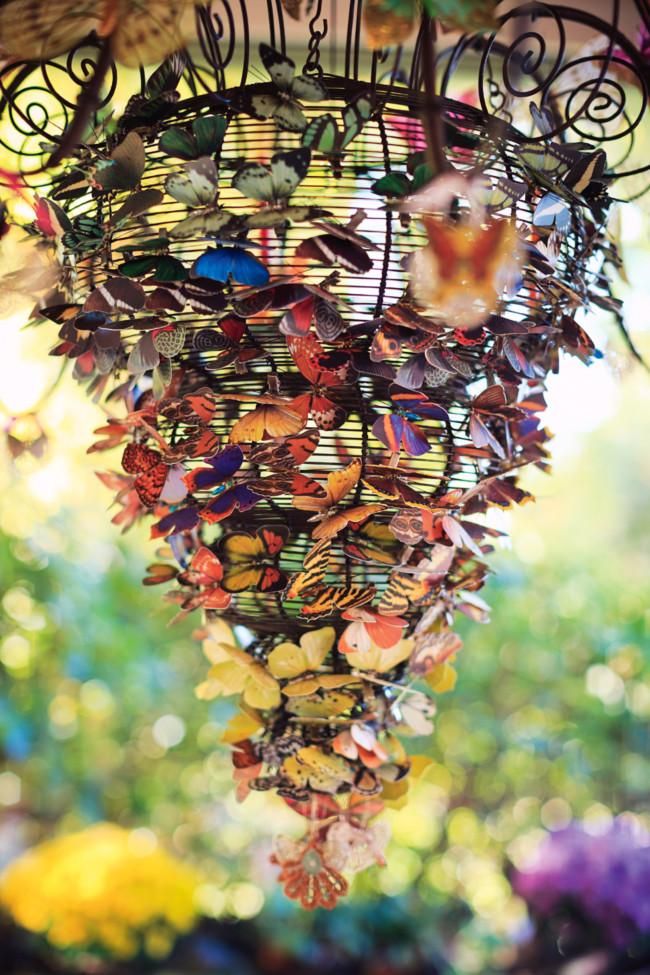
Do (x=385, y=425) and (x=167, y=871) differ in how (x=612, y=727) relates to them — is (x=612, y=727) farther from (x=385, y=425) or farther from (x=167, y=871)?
(x=385, y=425)

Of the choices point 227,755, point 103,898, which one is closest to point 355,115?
point 103,898

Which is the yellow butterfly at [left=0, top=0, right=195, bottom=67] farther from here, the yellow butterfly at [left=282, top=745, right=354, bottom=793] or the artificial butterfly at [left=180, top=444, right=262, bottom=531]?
the yellow butterfly at [left=282, top=745, right=354, bottom=793]

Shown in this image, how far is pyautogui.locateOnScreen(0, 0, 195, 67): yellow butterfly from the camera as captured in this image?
0.44 metres

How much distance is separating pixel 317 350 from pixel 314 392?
23mm

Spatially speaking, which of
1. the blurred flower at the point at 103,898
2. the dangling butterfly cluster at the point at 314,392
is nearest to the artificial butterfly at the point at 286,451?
the dangling butterfly cluster at the point at 314,392

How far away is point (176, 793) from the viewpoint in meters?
1.84

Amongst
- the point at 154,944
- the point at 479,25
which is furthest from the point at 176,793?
the point at 479,25

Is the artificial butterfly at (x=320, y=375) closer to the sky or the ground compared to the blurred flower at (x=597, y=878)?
closer to the sky

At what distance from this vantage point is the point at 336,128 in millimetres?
459

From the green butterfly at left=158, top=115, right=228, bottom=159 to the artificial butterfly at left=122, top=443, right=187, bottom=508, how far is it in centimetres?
18

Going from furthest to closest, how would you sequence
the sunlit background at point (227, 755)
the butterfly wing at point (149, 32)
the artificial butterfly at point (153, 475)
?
the sunlit background at point (227, 755)
the artificial butterfly at point (153, 475)
the butterfly wing at point (149, 32)

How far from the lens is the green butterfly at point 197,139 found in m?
0.46

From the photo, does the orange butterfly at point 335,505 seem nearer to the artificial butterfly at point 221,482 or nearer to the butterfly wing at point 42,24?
the artificial butterfly at point 221,482

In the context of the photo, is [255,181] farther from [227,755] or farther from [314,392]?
[227,755]
